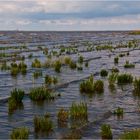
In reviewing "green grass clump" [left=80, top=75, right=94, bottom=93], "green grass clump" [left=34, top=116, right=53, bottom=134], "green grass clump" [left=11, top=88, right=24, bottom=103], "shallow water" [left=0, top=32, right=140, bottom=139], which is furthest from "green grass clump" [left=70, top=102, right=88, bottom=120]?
"green grass clump" [left=80, top=75, right=94, bottom=93]

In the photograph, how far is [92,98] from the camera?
20359 millimetres

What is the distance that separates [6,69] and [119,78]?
501 inches

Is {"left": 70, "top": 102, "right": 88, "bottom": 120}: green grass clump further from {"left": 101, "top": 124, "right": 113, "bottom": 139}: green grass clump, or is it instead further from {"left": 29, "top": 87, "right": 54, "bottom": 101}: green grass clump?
{"left": 29, "top": 87, "right": 54, "bottom": 101}: green grass clump

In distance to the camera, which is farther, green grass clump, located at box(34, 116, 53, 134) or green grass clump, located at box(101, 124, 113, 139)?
green grass clump, located at box(34, 116, 53, 134)

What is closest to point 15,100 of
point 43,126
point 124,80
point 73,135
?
point 43,126

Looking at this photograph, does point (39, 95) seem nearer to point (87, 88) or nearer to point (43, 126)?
point (87, 88)

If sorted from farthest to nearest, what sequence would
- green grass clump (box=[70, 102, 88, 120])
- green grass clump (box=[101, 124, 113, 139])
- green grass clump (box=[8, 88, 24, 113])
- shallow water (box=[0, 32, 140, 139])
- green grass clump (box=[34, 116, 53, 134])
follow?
green grass clump (box=[8, 88, 24, 113]) → green grass clump (box=[70, 102, 88, 120]) → shallow water (box=[0, 32, 140, 139]) → green grass clump (box=[34, 116, 53, 134]) → green grass clump (box=[101, 124, 113, 139])

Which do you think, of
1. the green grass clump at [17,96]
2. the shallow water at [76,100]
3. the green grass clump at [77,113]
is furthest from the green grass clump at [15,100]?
the green grass clump at [77,113]

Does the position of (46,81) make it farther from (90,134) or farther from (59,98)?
(90,134)

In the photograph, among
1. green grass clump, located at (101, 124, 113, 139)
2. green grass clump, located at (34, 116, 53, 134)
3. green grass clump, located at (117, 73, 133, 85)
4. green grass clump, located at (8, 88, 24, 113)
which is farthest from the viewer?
green grass clump, located at (117, 73, 133, 85)

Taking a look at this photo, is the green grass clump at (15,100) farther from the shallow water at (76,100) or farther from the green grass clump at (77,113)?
the green grass clump at (77,113)

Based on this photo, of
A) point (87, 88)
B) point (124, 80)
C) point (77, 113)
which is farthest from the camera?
point (124, 80)

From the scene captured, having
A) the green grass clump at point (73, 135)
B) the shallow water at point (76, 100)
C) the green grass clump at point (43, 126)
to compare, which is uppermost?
the green grass clump at point (43, 126)

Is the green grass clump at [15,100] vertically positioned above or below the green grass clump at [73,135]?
above
